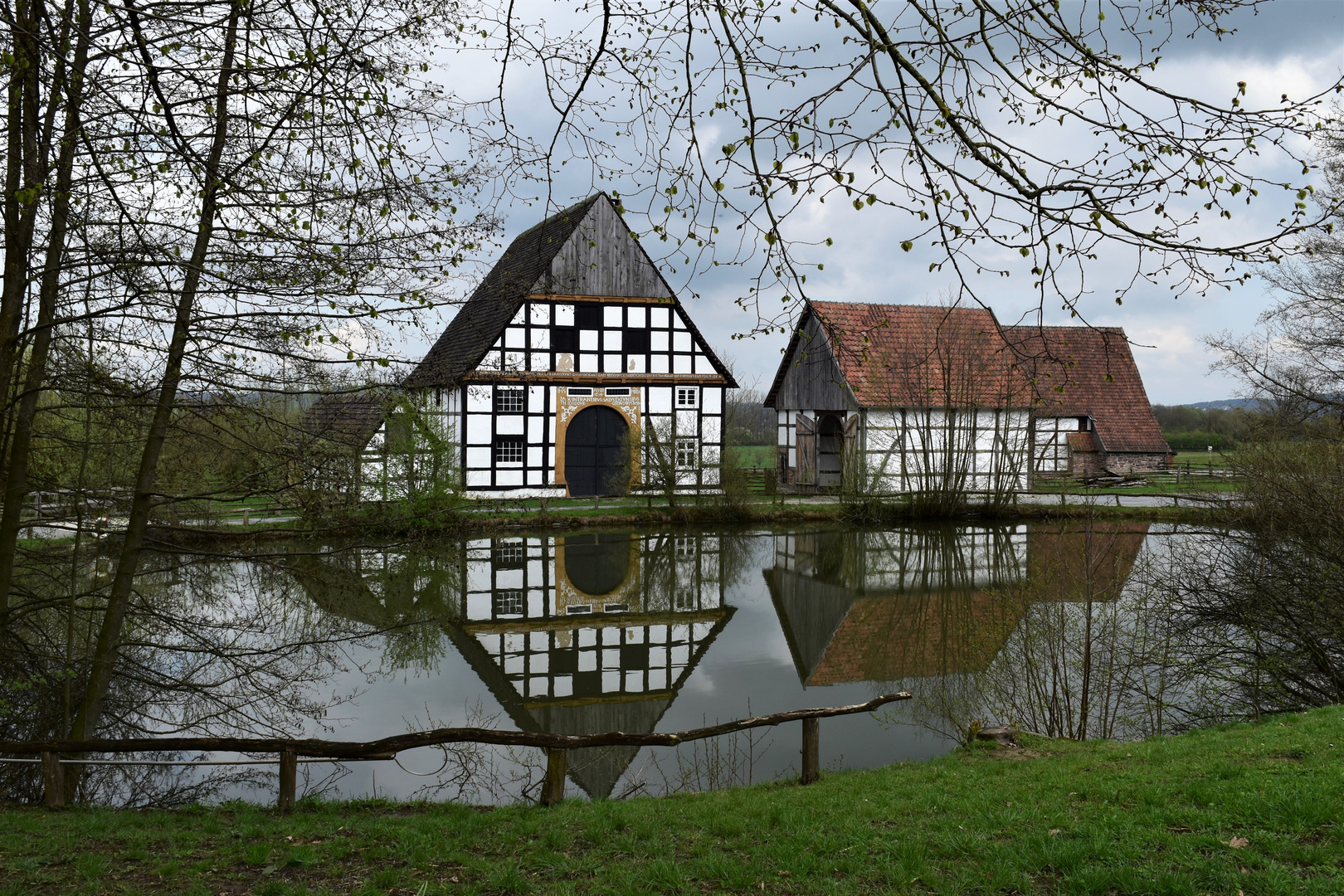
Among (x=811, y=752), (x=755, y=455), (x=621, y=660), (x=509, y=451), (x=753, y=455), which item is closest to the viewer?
(x=811, y=752)

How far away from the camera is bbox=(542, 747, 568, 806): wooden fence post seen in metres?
→ 6.42

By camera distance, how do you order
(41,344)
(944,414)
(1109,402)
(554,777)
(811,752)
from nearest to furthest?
(41,344)
(554,777)
(811,752)
(944,414)
(1109,402)

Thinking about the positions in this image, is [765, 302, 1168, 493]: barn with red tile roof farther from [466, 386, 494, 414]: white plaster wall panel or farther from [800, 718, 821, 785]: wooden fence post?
[800, 718, 821, 785]: wooden fence post

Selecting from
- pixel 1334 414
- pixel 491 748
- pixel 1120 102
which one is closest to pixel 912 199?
pixel 1120 102

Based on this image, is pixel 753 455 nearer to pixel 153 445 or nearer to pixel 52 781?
pixel 153 445

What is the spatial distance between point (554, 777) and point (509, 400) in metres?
18.7

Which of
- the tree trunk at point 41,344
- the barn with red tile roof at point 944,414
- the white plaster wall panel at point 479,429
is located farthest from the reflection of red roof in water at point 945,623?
the white plaster wall panel at point 479,429

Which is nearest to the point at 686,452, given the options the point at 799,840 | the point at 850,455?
the point at 850,455

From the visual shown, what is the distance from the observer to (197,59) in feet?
18.3

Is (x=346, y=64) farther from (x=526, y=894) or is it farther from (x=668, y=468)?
(x=668, y=468)

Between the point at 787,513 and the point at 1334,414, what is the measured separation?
12.8 m

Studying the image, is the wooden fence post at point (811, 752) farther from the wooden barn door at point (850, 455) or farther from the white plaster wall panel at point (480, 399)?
the white plaster wall panel at point (480, 399)

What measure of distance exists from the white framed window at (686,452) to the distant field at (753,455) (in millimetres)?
908

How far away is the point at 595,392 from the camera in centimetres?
2525
